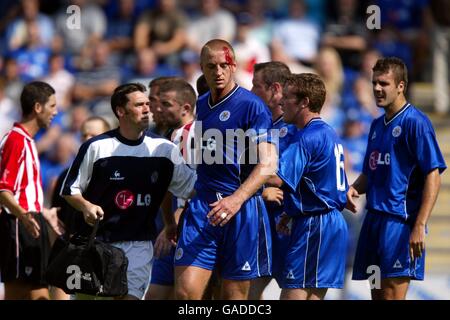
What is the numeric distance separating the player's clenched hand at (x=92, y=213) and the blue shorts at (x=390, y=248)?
2.05m

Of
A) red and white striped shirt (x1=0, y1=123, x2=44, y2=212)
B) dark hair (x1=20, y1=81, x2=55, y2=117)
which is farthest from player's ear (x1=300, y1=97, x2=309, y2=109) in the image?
red and white striped shirt (x1=0, y1=123, x2=44, y2=212)

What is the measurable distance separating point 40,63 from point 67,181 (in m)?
7.91

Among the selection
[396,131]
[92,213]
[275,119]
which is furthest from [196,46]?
[92,213]

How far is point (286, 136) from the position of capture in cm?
869

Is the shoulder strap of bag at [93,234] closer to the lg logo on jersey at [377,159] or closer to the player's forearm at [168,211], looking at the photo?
the player's forearm at [168,211]

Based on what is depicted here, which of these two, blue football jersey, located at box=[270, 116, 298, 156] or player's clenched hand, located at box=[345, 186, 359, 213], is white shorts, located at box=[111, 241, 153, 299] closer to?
blue football jersey, located at box=[270, 116, 298, 156]

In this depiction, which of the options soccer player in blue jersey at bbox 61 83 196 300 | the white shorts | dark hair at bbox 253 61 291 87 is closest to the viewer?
soccer player in blue jersey at bbox 61 83 196 300

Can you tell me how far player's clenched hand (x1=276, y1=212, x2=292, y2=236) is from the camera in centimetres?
825

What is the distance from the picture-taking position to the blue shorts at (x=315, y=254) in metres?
7.94

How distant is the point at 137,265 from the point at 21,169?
1.39m

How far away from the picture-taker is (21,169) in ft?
29.2

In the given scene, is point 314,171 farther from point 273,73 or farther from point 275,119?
point 273,73

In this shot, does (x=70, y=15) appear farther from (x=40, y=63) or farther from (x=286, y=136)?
(x=286, y=136)

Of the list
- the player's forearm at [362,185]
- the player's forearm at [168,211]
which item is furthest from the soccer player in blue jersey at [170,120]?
the player's forearm at [362,185]
